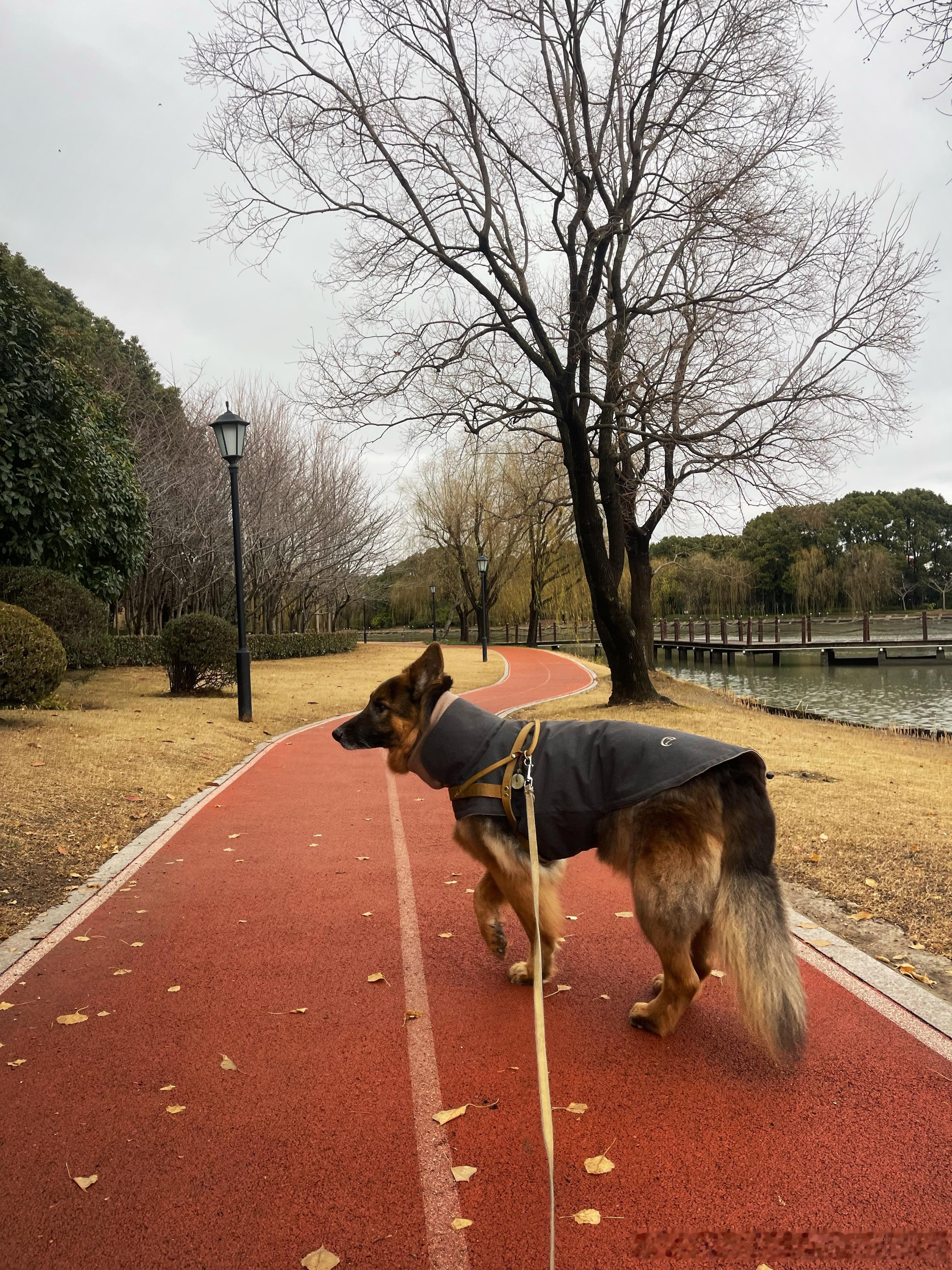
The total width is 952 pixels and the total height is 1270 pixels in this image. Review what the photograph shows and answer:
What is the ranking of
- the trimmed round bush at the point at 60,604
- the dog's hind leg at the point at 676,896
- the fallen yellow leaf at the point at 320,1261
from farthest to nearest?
the trimmed round bush at the point at 60,604
the dog's hind leg at the point at 676,896
the fallen yellow leaf at the point at 320,1261

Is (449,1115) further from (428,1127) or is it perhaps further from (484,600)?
(484,600)

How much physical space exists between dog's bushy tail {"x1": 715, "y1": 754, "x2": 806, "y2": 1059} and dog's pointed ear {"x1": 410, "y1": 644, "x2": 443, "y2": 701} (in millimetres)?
1501

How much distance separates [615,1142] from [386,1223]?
0.86 m

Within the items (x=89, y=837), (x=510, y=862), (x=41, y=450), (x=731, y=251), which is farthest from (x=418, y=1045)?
(x=731, y=251)

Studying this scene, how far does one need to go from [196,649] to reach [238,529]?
305 cm

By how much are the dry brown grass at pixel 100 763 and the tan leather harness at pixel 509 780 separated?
3308mm

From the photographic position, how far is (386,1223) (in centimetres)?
253

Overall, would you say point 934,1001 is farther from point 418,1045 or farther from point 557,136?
point 557,136

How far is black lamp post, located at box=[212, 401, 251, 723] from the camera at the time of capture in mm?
14375

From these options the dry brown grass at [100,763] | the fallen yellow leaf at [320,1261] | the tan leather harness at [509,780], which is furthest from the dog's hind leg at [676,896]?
the dry brown grass at [100,763]

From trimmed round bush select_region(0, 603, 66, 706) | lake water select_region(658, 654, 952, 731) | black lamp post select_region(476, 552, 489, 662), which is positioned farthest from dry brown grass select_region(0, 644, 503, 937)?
black lamp post select_region(476, 552, 489, 662)

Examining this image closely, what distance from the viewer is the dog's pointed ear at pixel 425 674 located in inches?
163

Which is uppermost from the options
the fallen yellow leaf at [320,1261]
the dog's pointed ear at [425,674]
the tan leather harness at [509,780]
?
the dog's pointed ear at [425,674]

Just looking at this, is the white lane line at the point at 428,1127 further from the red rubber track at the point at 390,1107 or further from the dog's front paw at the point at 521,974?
the dog's front paw at the point at 521,974
